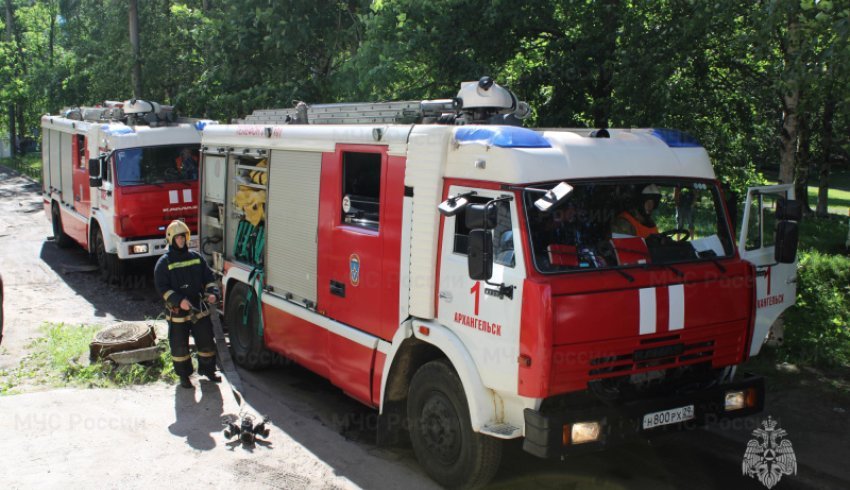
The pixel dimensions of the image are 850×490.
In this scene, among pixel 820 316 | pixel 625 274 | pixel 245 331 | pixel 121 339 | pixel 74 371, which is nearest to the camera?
pixel 625 274

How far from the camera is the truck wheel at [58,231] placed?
56.5ft

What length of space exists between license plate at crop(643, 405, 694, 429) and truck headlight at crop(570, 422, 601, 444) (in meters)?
0.39

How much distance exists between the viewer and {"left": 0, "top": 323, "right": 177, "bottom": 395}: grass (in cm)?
814

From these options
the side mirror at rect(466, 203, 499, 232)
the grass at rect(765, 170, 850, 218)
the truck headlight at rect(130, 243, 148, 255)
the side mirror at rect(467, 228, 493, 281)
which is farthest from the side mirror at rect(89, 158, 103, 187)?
the grass at rect(765, 170, 850, 218)

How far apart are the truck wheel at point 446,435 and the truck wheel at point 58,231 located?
13.7 metres

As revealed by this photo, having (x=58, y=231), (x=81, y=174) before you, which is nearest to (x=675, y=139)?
(x=81, y=174)

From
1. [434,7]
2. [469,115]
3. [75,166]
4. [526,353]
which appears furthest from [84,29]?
[526,353]

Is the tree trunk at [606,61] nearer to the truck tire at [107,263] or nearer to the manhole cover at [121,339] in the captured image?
the manhole cover at [121,339]

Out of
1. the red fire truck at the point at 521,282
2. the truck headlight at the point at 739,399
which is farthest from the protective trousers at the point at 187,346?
the truck headlight at the point at 739,399

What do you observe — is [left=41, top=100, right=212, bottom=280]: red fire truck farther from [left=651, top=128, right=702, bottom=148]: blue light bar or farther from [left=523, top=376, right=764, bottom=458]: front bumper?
[left=523, top=376, right=764, bottom=458]: front bumper

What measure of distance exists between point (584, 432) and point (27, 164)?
38147 millimetres

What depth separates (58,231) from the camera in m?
17.4

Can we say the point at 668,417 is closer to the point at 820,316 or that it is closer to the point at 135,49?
the point at 820,316

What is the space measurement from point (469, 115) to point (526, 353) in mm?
2459
